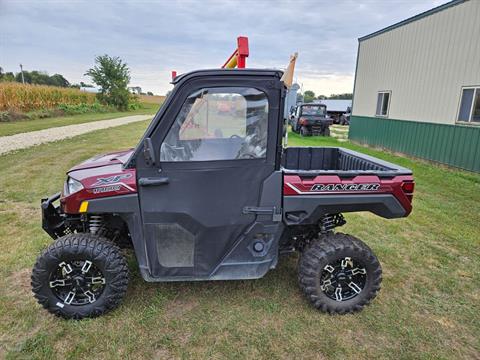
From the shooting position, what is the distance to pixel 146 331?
2.62m

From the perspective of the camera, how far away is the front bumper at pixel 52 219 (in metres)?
3.00

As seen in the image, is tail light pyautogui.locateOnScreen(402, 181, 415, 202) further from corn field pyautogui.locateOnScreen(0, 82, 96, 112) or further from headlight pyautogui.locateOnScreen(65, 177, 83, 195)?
corn field pyautogui.locateOnScreen(0, 82, 96, 112)

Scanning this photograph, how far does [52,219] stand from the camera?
3094 millimetres

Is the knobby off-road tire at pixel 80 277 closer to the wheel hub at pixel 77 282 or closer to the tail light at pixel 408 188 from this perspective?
the wheel hub at pixel 77 282

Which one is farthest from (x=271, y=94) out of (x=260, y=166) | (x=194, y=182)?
(x=194, y=182)

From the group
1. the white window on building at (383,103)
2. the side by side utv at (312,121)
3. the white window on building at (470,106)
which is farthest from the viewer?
the side by side utv at (312,121)

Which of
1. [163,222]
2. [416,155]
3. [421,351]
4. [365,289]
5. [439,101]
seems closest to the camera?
[421,351]

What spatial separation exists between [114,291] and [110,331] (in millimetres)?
305

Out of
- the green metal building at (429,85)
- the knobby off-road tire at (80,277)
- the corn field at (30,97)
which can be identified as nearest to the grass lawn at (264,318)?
the knobby off-road tire at (80,277)

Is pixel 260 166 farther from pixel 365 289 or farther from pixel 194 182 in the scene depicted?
pixel 365 289

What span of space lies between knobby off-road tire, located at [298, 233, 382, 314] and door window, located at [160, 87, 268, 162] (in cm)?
102

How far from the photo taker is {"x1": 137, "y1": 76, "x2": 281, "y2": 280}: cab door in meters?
2.52

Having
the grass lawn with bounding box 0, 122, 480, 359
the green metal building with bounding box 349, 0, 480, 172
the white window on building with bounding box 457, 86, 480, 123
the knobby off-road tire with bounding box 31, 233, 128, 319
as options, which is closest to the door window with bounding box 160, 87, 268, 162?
the knobby off-road tire with bounding box 31, 233, 128, 319

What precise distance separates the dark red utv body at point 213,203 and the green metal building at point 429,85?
23.6 ft
